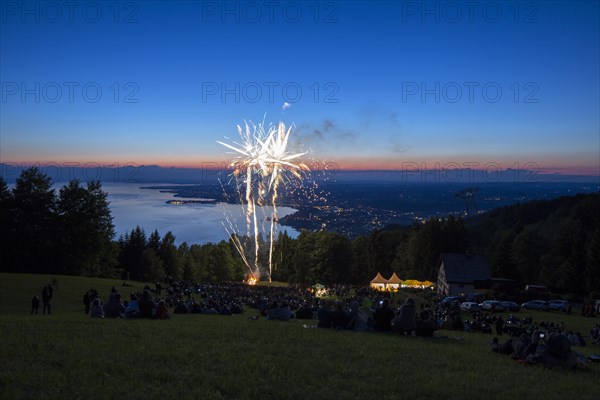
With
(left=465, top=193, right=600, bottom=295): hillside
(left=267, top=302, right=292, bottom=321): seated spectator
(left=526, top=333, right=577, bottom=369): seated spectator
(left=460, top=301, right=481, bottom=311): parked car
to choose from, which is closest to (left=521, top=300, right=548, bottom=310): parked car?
(left=460, top=301, right=481, bottom=311): parked car

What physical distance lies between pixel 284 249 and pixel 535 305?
59.1m

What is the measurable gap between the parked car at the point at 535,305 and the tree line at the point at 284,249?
1721 cm

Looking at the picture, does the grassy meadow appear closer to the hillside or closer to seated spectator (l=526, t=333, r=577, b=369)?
seated spectator (l=526, t=333, r=577, b=369)

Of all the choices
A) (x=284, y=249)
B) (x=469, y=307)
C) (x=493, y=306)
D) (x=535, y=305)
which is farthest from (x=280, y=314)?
(x=284, y=249)

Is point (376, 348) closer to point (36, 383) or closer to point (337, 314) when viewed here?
point (337, 314)

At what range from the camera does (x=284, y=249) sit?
320ft

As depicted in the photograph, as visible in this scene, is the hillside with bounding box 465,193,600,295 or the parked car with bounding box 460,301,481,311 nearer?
the parked car with bounding box 460,301,481,311

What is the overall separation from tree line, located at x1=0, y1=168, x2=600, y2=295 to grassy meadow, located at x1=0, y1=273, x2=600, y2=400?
49.6 metres

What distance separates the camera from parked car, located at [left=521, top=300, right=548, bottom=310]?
42.5 m

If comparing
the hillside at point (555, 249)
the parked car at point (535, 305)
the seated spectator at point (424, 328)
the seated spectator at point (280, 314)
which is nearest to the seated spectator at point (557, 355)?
the seated spectator at point (424, 328)

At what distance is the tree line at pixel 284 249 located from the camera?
5784 cm

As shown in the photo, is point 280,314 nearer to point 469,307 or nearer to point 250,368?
point 250,368

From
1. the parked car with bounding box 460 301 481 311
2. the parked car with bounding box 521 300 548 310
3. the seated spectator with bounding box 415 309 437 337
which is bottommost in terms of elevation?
the parked car with bounding box 521 300 548 310

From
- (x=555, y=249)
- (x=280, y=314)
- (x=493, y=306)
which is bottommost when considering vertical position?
(x=555, y=249)
